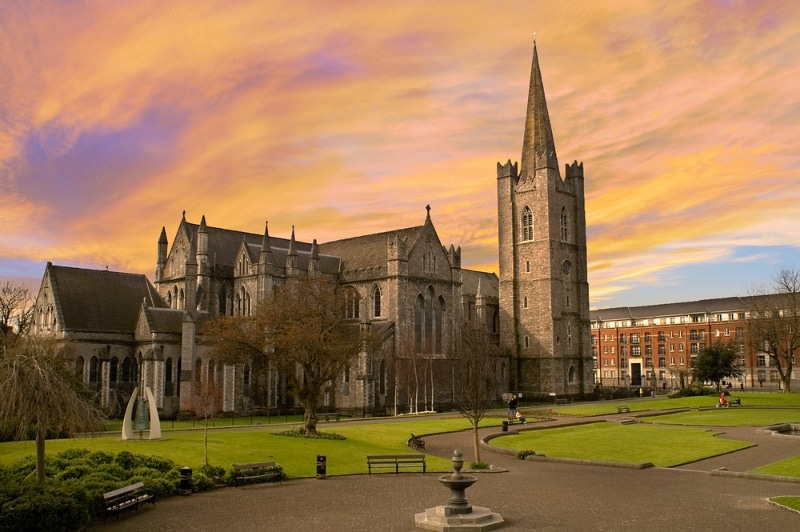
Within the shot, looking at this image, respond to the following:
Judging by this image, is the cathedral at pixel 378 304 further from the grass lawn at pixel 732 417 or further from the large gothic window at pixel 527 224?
the grass lawn at pixel 732 417

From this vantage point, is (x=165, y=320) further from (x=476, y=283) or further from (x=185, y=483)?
(x=476, y=283)

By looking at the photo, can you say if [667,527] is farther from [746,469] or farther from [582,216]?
[582,216]

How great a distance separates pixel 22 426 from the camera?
22875 mm

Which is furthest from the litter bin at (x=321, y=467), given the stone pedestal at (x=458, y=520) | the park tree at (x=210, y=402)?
the park tree at (x=210, y=402)

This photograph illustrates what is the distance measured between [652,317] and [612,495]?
12460 cm

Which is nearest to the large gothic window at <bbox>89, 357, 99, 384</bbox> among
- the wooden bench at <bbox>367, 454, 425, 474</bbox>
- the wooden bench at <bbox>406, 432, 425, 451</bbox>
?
the wooden bench at <bbox>406, 432, 425, 451</bbox>

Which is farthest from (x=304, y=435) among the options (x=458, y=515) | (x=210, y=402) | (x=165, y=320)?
(x=165, y=320)

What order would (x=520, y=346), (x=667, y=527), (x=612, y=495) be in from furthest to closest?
(x=520, y=346) < (x=612, y=495) < (x=667, y=527)

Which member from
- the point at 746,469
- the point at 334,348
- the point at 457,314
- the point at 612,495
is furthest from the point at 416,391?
the point at 612,495

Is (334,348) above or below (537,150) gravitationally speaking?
below

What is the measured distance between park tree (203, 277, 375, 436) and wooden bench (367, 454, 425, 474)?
32.1 ft

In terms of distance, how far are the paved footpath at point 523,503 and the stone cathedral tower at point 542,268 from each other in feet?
192

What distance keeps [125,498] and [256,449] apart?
486 inches

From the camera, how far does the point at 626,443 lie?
41.4 meters
